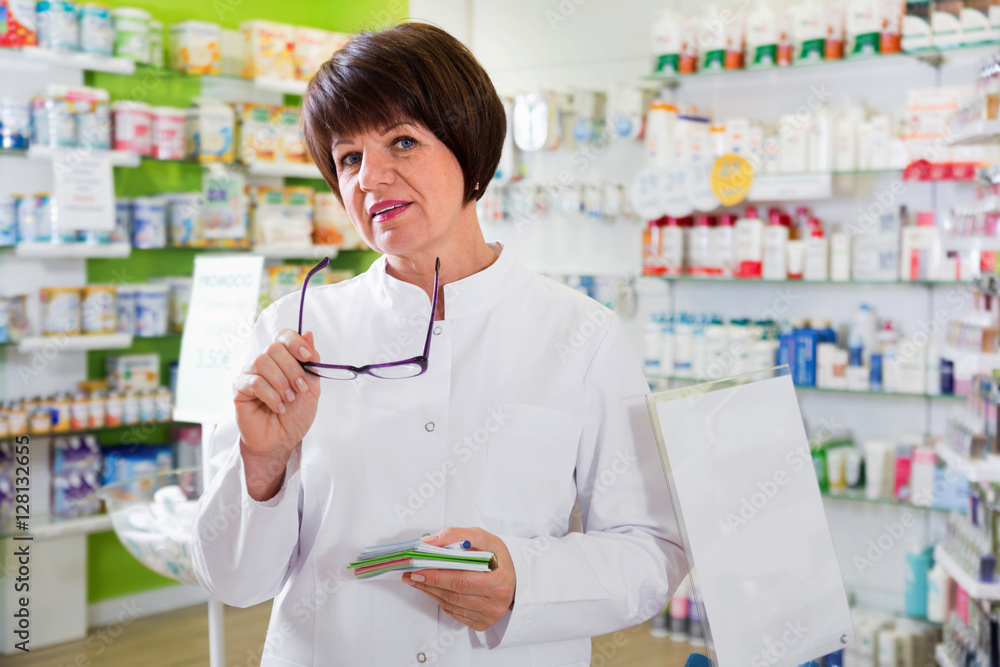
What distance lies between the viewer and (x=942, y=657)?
3336 millimetres

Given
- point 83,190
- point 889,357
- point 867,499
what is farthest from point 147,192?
point 867,499

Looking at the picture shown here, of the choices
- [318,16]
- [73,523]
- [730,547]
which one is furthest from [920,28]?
[73,523]

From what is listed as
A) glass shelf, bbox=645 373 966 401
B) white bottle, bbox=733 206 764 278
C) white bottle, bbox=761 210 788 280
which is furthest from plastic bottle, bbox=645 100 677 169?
glass shelf, bbox=645 373 966 401

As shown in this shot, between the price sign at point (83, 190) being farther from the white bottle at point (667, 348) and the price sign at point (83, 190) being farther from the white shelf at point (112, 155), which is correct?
the white bottle at point (667, 348)

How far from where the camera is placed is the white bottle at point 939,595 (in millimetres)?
3611

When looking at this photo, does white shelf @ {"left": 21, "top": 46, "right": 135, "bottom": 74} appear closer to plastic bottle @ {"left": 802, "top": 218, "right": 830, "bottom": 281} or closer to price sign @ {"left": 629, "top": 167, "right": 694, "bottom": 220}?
price sign @ {"left": 629, "top": 167, "right": 694, "bottom": 220}

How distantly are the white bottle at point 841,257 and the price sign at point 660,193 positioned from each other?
0.65 m

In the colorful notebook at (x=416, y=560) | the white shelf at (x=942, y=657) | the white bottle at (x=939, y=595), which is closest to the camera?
the colorful notebook at (x=416, y=560)

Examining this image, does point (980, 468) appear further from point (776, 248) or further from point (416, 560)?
point (416, 560)

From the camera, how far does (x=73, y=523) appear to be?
4.18 meters

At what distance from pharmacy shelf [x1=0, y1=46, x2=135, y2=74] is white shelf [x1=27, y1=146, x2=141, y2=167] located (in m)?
0.38

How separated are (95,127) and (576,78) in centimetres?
233

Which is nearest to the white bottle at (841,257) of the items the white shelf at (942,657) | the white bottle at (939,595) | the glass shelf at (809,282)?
the glass shelf at (809,282)

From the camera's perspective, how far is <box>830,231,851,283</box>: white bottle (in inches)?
152
